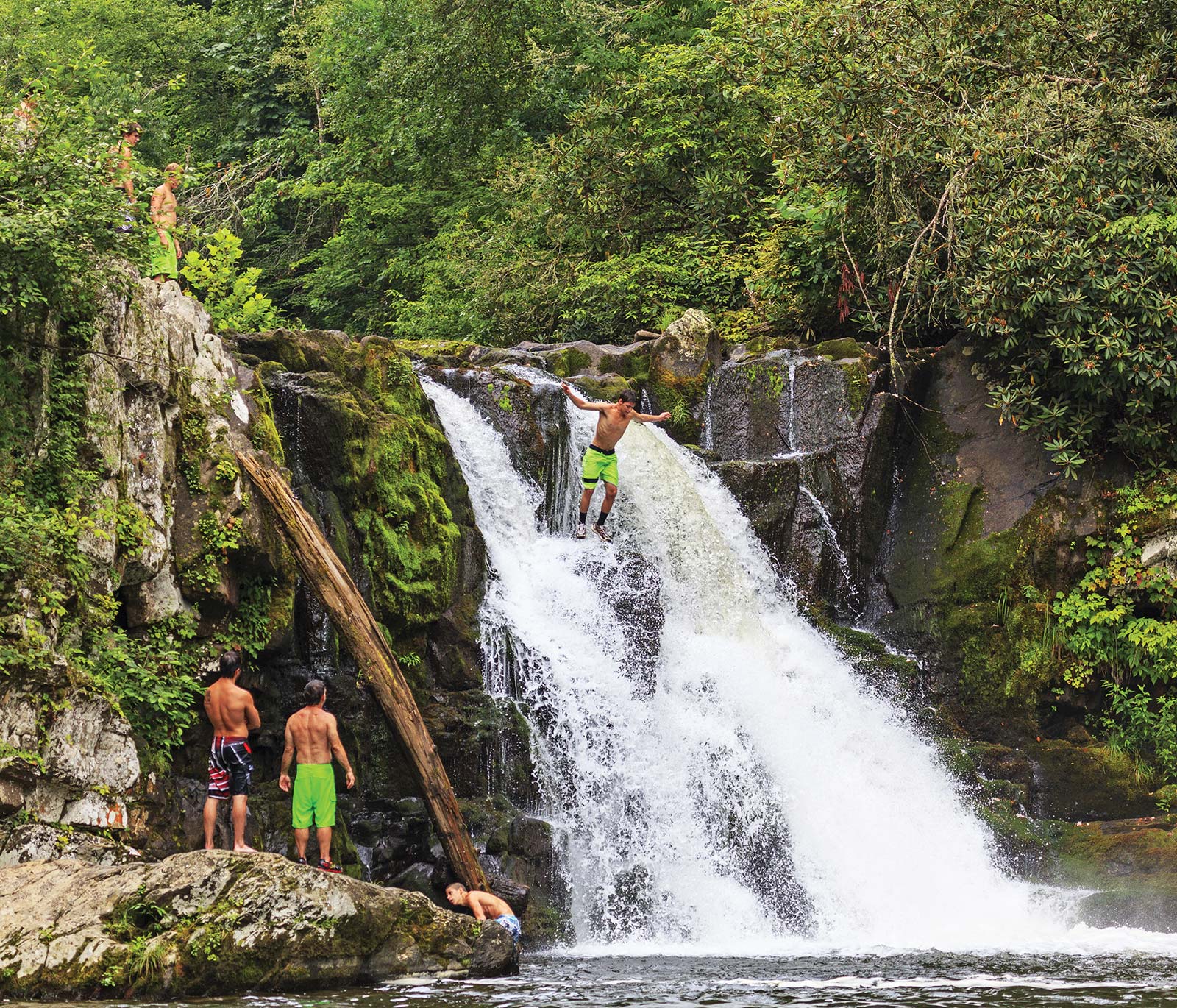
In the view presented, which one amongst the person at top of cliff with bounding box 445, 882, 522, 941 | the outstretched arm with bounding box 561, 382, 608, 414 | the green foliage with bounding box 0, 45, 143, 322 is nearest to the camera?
the green foliage with bounding box 0, 45, 143, 322

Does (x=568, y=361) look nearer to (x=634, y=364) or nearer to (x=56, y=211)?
(x=634, y=364)

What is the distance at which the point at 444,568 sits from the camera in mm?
12141

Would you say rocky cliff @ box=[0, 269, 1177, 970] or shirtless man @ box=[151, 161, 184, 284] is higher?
shirtless man @ box=[151, 161, 184, 284]

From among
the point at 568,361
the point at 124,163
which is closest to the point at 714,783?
the point at 568,361

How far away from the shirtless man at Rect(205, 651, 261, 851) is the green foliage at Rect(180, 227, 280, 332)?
30.2 ft

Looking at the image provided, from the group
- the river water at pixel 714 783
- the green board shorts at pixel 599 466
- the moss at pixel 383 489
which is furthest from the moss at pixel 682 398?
the moss at pixel 383 489

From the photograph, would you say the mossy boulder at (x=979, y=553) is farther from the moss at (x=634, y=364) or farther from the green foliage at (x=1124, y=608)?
the moss at (x=634, y=364)

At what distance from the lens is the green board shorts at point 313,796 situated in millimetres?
9273

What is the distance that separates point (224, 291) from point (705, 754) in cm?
1196

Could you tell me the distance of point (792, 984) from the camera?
776 cm

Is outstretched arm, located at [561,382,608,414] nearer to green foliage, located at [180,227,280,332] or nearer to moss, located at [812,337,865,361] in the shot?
moss, located at [812,337,865,361]

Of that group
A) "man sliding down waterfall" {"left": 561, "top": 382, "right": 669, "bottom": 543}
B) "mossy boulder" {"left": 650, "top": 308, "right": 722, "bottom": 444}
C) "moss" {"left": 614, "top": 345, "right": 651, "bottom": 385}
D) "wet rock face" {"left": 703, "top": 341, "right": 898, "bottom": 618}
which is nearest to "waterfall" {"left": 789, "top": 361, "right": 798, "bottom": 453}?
"wet rock face" {"left": 703, "top": 341, "right": 898, "bottom": 618}

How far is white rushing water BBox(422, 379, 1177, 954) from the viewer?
423 inches

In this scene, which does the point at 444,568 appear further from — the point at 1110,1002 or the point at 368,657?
the point at 1110,1002
